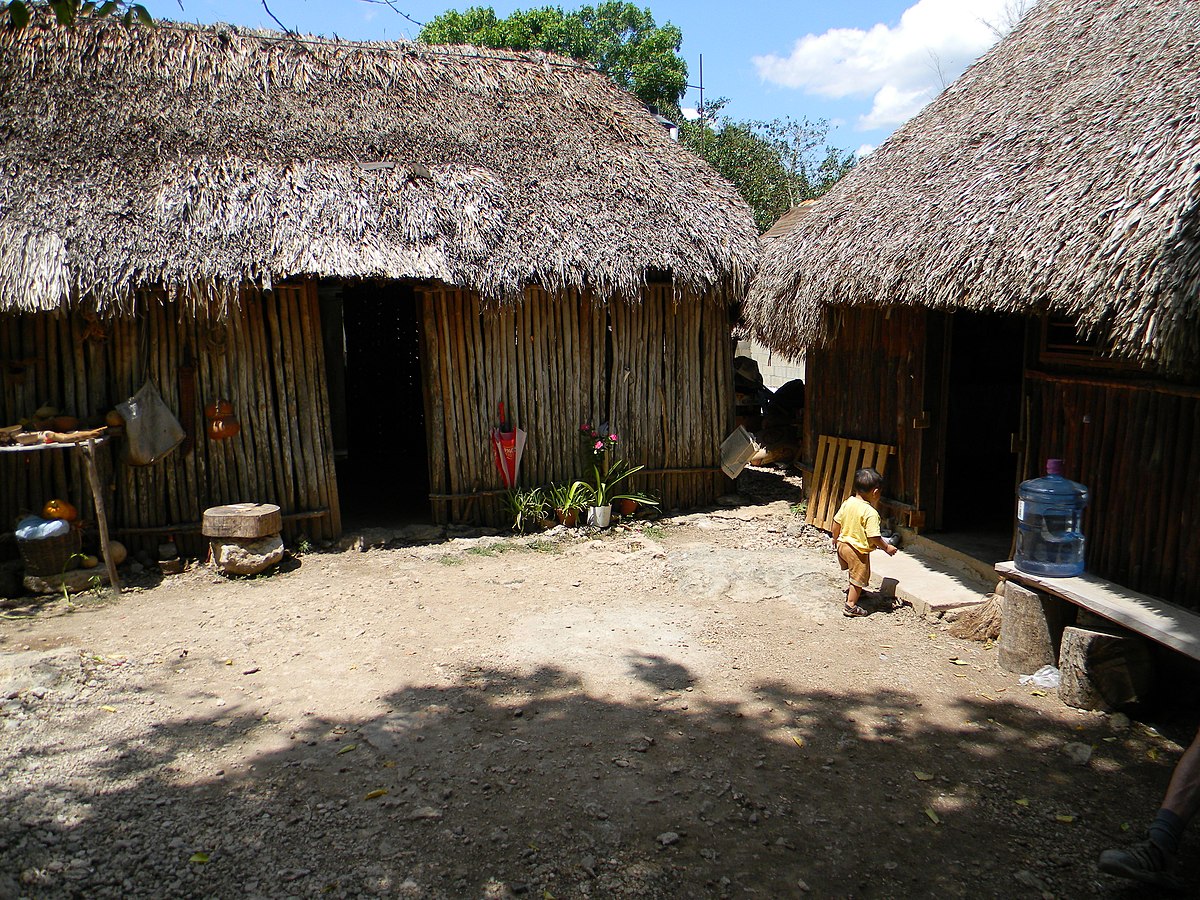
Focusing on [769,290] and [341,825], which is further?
[769,290]

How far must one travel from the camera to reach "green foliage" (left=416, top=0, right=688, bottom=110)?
2445cm

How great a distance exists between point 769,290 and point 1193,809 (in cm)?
540

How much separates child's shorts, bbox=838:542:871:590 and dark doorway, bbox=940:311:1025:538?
6.03 ft

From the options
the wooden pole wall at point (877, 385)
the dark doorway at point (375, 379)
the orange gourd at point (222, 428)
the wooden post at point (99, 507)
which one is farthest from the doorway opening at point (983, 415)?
the wooden post at point (99, 507)

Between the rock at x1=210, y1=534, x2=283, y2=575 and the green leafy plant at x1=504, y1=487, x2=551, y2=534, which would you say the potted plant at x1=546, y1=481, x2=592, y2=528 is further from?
the rock at x1=210, y1=534, x2=283, y2=575

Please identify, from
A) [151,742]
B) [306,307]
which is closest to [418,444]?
[306,307]

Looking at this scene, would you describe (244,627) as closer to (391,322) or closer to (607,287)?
(607,287)

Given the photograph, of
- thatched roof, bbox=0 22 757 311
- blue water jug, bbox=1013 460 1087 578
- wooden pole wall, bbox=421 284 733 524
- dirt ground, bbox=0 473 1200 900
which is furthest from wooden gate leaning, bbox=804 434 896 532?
blue water jug, bbox=1013 460 1087 578

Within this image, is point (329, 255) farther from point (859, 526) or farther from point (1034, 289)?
point (1034, 289)

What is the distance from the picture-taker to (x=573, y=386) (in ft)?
28.1

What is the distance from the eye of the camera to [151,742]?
4363 mm

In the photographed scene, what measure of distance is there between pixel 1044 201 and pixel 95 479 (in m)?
6.55

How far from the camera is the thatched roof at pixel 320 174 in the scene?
6.78 m

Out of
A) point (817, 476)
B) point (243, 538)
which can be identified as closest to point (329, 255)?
point (243, 538)
